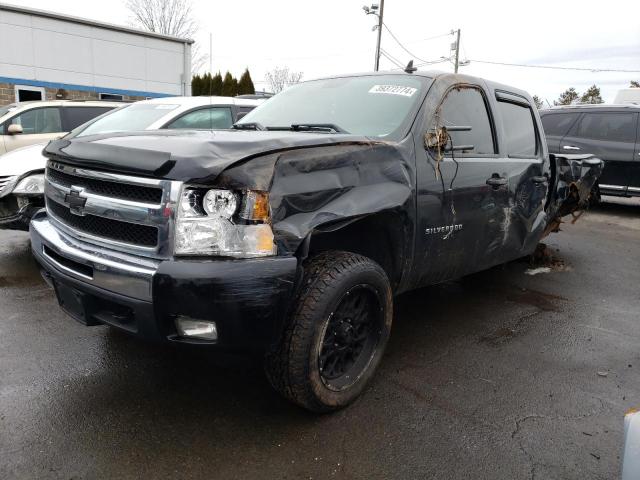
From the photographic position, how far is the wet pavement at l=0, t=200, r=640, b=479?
2.29m

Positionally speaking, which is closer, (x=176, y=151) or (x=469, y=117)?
(x=176, y=151)

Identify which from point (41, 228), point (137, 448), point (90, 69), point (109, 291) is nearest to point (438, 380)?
point (137, 448)

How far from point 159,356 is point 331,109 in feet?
6.54

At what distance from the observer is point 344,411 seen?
271cm

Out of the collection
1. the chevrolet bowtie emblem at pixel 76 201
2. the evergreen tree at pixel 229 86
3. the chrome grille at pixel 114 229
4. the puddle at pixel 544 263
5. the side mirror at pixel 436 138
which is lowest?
the puddle at pixel 544 263

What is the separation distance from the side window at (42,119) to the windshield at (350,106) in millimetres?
5307

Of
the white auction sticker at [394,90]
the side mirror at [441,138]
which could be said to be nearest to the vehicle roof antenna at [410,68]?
the white auction sticker at [394,90]

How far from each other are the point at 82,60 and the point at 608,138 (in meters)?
17.1

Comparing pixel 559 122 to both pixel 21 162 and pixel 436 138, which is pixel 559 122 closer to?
pixel 436 138

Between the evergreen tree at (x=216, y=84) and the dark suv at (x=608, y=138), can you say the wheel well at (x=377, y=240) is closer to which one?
the dark suv at (x=608, y=138)

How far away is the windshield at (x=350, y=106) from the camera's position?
10.5 feet

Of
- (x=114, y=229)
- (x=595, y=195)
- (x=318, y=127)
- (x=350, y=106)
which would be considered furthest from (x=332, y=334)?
(x=595, y=195)

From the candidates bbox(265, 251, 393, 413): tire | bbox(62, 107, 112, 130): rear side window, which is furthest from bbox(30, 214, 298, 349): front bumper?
bbox(62, 107, 112, 130): rear side window

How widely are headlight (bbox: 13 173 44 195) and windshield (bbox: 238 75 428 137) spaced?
7.27ft
